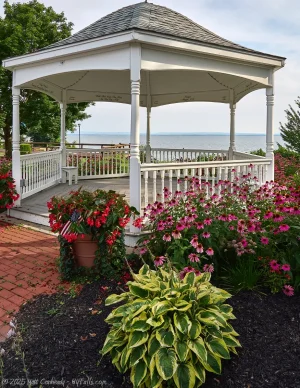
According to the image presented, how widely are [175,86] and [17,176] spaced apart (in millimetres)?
4656

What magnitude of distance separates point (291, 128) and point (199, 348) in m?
27.5

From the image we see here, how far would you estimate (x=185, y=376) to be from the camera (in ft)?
6.34

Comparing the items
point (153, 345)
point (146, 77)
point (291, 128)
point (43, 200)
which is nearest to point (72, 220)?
point (153, 345)

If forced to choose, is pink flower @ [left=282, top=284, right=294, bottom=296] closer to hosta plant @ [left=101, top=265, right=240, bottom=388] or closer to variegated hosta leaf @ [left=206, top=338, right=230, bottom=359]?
hosta plant @ [left=101, top=265, right=240, bottom=388]

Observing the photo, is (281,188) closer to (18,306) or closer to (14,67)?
(18,306)

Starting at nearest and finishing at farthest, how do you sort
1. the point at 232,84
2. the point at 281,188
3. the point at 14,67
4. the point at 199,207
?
the point at 199,207 < the point at 281,188 < the point at 14,67 < the point at 232,84

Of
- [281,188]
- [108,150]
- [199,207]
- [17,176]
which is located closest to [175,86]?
[108,150]

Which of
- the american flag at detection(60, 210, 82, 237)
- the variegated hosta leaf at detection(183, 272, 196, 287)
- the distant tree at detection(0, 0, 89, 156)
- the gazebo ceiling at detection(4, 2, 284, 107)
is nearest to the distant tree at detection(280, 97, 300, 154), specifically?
the distant tree at detection(0, 0, 89, 156)

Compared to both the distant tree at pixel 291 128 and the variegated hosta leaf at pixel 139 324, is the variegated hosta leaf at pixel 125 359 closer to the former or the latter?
the variegated hosta leaf at pixel 139 324

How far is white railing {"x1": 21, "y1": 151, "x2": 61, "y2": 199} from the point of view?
7133 mm

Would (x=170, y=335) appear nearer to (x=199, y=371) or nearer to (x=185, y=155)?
(x=199, y=371)

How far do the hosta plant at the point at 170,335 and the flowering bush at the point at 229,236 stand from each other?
0.67 metres

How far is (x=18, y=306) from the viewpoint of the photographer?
3137mm

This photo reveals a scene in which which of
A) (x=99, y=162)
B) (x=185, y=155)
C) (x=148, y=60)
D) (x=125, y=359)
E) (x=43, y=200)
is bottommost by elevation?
(x=125, y=359)
